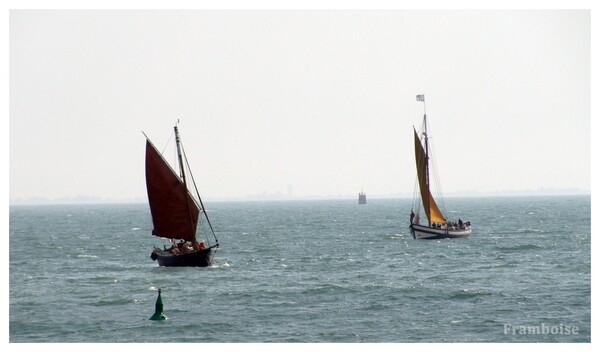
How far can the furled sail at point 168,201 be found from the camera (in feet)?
214

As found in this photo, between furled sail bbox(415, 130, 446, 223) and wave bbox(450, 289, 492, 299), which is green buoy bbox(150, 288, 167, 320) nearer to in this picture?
wave bbox(450, 289, 492, 299)

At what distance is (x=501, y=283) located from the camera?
189ft

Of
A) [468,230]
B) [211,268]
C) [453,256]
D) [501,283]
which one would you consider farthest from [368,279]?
[468,230]

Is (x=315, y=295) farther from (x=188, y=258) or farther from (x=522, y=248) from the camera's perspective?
(x=522, y=248)

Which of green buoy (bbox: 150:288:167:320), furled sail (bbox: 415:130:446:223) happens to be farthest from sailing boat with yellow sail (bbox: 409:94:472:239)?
green buoy (bbox: 150:288:167:320)

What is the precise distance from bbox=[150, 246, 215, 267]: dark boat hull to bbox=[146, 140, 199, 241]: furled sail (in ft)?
4.75

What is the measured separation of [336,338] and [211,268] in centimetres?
2833

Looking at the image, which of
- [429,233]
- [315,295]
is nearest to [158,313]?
[315,295]

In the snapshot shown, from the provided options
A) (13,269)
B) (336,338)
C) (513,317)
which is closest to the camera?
(336,338)

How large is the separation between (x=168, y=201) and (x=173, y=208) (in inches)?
26.1

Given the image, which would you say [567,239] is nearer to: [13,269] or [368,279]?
[368,279]

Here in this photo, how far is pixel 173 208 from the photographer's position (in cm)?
6625

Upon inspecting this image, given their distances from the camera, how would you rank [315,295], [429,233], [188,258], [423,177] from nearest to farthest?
1. [315,295]
2. [188,258]
3. [423,177]
4. [429,233]

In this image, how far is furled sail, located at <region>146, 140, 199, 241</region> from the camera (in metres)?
65.3
